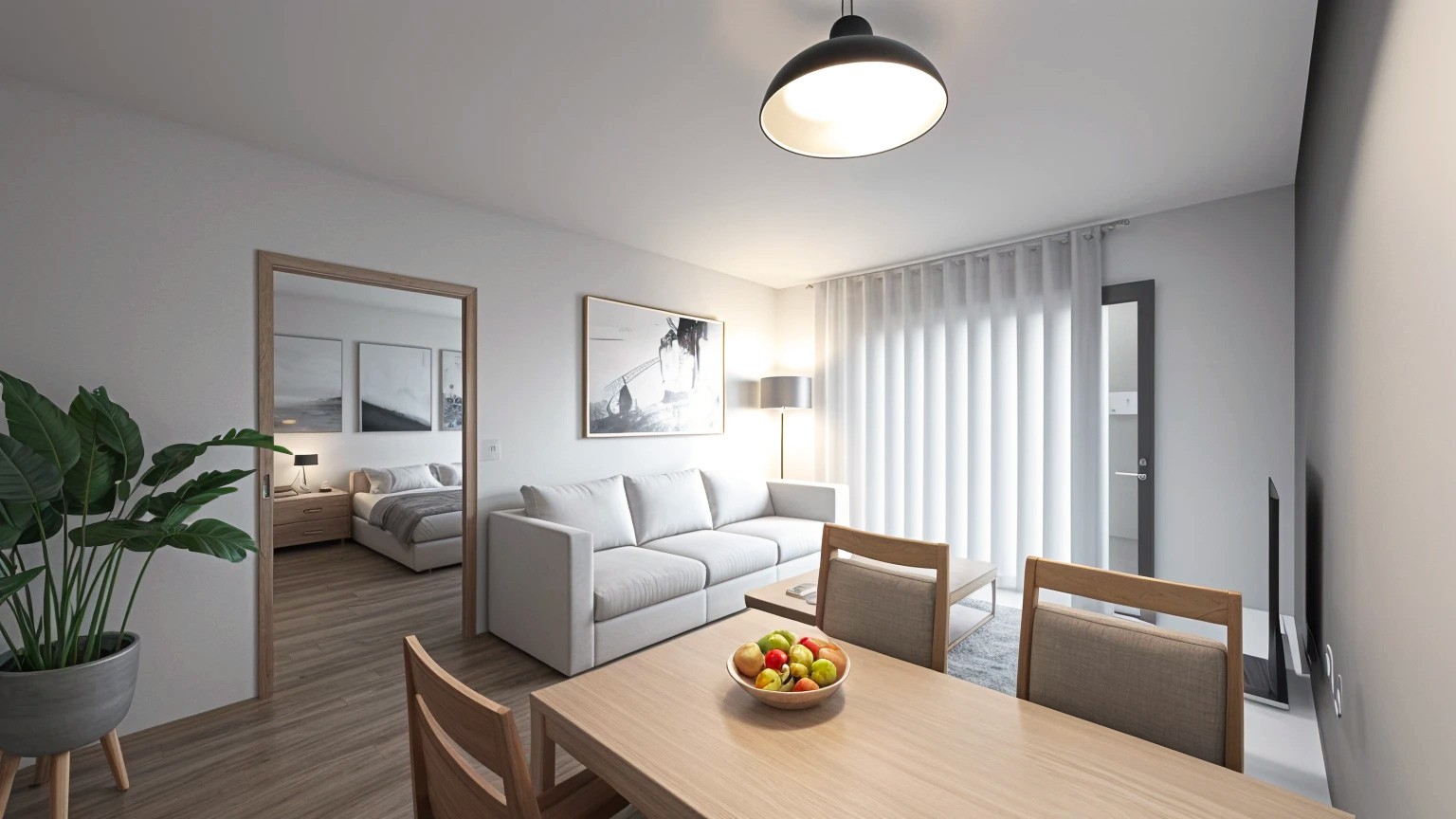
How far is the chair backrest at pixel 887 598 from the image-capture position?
1.61 metres

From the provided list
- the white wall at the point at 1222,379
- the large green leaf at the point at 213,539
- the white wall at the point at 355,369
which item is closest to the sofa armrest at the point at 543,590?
the large green leaf at the point at 213,539

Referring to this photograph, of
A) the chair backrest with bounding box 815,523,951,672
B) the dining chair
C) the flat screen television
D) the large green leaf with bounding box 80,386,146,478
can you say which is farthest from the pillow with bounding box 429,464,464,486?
the flat screen television

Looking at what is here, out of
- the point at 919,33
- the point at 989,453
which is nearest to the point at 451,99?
the point at 919,33

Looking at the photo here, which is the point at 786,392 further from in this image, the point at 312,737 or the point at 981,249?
the point at 312,737

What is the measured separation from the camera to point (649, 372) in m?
4.48

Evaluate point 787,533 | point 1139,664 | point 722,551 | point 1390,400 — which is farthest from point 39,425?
point 787,533

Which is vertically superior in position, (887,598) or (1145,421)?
(1145,421)

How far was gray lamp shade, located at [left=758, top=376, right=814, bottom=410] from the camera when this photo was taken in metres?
4.98

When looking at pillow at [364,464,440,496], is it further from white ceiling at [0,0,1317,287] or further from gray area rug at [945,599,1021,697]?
gray area rug at [945,599,1021,697]

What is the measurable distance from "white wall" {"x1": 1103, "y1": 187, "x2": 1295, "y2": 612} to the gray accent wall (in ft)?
5.26

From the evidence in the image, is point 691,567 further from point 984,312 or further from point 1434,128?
point 1434,128

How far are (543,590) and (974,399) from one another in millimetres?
3169

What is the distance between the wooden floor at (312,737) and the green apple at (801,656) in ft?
4.70

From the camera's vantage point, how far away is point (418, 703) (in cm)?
103
